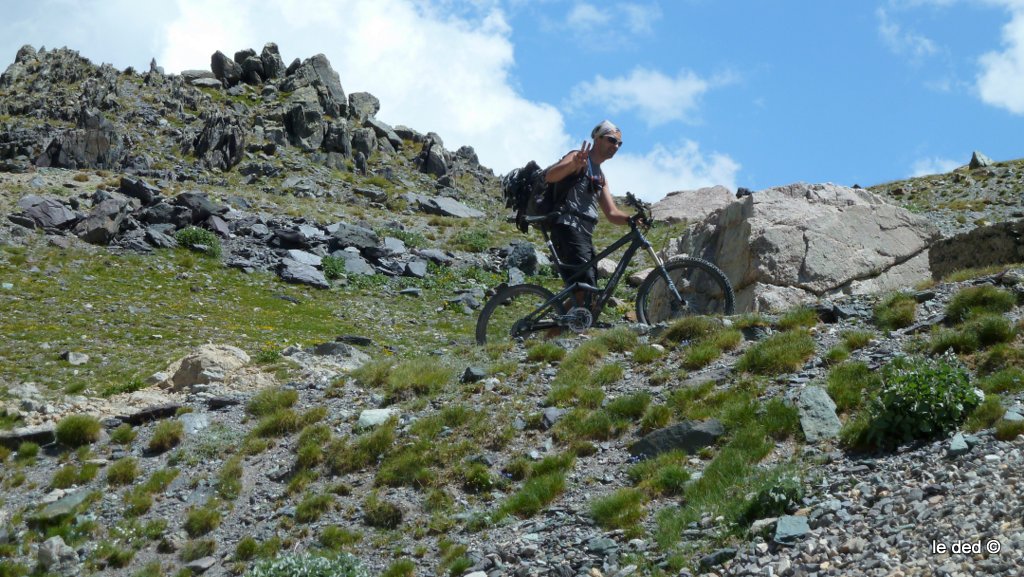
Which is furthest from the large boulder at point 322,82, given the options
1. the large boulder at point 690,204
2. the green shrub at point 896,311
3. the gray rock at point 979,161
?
the green shrub at point 896,311

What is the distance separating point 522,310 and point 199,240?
59.1ft

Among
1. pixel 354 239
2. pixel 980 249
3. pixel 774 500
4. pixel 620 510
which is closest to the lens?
pixel 774 500

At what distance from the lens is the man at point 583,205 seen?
13.6 m

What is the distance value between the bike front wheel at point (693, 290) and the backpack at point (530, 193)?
1.83 m

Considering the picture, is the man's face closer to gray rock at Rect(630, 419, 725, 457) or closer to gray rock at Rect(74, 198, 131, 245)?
gray rock at Rect(630, 419, 725, 457)

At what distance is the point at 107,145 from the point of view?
5506 cm

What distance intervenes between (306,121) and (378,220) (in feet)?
122

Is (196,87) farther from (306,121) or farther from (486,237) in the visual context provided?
(486,237)

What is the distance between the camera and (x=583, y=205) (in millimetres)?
13641

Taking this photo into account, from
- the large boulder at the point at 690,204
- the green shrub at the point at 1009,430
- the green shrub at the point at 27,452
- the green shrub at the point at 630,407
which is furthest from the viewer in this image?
the large boulder at the point at 690,204

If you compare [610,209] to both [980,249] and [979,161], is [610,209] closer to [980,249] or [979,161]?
[980,249]

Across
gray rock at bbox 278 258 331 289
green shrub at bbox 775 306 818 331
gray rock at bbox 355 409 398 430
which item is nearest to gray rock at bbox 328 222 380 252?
gray rock at bbox 278 258 331 289

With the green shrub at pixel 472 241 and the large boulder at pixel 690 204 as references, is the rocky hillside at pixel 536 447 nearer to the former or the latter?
the green shrub at pixel 472 241

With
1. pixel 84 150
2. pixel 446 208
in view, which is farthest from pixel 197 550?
pixel 84 150
